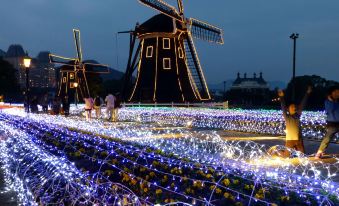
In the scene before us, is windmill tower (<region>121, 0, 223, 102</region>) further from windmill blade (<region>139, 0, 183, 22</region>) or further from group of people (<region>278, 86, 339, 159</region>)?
group of people (<region>278, 86, 339, 159</region>)

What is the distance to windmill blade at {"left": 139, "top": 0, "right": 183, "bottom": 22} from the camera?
33156 mm

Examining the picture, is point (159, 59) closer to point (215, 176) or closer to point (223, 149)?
point (223, 149)

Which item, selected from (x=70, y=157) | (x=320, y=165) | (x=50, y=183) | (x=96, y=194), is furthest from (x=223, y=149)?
(x=96, y=194)

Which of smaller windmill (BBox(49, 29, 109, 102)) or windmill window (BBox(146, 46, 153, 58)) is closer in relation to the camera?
windmill window (BBox(146, 46, 153, 58))

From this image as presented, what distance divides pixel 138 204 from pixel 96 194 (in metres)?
0.89

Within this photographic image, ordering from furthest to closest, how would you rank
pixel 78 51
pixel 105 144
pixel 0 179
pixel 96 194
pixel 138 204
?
1. pixel 78 51
2. pixel 105 144
3. pixel 0 179
4. pixel 96 194
5. pixel 138 204

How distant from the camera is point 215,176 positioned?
6.28m

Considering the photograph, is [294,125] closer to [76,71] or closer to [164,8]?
[164,8]

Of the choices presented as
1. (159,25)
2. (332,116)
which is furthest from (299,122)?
(159,25)

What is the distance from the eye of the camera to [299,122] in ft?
32.0

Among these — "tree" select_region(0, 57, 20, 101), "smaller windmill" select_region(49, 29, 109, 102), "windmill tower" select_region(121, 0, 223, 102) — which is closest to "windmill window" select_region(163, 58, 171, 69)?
"windmill tower" select_region(121, 0, 223, 102)

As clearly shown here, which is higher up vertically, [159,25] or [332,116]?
[159,25]

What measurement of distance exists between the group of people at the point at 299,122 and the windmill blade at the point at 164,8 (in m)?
24.6

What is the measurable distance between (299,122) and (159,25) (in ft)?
83.6
